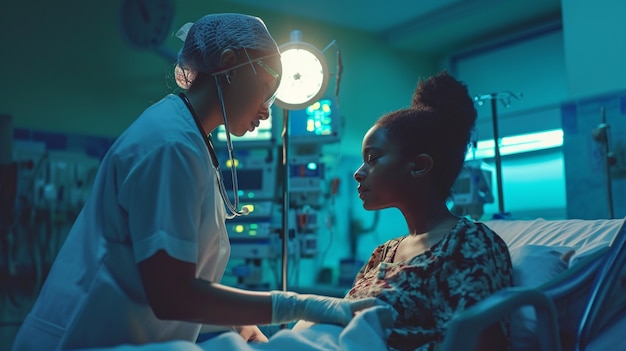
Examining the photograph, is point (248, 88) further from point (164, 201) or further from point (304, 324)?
point (304, 324)

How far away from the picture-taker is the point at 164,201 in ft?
3.50

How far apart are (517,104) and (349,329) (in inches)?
175

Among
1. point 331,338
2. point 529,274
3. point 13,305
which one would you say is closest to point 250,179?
point 13,305

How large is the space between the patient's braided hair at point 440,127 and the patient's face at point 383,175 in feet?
0.08

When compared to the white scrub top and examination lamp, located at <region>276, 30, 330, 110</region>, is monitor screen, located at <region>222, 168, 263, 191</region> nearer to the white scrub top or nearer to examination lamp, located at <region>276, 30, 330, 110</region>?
examination lamp, located at <region>276, 30, 330, 110</region>

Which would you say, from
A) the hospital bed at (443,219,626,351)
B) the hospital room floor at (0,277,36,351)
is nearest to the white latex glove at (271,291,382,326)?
the hospital bed at (443,219,626,351)

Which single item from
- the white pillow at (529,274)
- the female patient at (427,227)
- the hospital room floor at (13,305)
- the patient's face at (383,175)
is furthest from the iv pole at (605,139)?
the hospital room floor at (13,305)

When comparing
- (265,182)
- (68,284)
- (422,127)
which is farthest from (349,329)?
(265,182)

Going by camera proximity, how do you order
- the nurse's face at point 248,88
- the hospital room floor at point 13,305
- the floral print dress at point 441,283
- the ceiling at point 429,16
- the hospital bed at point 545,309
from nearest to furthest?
the hospital bed at point 545,309
the floral print dress at point 441,283
the nurse's face at point 248,88
the hospital room floor at point 13,305
the ceiling at point 429,16

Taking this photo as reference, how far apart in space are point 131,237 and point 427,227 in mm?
715

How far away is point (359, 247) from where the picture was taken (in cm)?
529

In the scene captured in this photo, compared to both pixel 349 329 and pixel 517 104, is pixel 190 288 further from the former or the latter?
pixel 517 104

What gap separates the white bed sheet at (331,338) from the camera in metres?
1.02

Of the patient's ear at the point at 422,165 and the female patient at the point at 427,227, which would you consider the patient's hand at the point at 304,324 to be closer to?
the female patient at the point at 427,227
